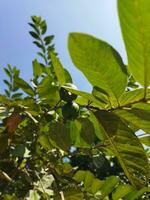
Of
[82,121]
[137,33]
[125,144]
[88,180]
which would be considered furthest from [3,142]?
[137,33]

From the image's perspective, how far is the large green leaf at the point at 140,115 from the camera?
1095 millimetres

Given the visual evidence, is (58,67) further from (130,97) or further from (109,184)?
(109,184)

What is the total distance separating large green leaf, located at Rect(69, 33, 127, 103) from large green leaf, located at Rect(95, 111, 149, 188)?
11cm

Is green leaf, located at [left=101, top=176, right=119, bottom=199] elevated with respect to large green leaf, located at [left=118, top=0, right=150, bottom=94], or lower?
lower

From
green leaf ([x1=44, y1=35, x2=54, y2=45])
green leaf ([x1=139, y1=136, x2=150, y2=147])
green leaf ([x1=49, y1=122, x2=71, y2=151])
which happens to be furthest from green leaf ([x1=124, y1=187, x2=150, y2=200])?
green leaf ([x1=44, y1=35, x2=54, y2=45])

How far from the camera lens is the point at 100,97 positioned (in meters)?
1.15

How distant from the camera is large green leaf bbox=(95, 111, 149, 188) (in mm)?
1113

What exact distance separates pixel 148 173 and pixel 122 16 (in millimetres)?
558

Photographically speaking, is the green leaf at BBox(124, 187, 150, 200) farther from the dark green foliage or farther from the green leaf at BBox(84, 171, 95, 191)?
the green leaf at BBox(84, 171, 95, 191)

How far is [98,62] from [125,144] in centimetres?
31

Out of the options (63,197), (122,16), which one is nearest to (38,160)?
(63,197)

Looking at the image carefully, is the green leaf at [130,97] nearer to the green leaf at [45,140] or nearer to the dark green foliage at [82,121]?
the dark green foliage at [82,121]

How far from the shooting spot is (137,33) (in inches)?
32.6

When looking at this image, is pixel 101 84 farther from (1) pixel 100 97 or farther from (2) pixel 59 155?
(2) pixel 59 155
